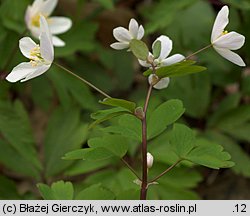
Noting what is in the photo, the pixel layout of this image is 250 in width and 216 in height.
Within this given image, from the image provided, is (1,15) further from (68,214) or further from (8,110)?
(68,214)

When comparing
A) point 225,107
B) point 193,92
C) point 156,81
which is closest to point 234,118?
point 225,107

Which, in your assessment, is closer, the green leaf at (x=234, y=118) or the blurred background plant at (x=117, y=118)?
the blurred background plant at (x=117, y=118)

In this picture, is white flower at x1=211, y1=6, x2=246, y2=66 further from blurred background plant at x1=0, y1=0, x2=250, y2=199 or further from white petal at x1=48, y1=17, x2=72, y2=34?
white petal at x1=48, y1=17, x2=72, y2=34

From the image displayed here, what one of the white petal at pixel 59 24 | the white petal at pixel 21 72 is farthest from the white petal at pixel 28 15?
the white petal at pixel 21 72

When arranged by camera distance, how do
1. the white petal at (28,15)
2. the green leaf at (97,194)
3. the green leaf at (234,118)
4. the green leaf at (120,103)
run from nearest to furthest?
the green leaf at (120,103), the green leaf at (97,194), the white petal at (28,15), the green leaf at (234,118)

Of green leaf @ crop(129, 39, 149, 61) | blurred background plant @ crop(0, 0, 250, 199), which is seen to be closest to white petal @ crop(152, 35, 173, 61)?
green leaf @ crop(129, 39, 149, 61)

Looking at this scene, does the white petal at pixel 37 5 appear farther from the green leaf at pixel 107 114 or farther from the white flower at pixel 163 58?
the green leaf at pixel 107 114

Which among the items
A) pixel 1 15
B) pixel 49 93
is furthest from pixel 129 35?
pixel 49 93
